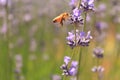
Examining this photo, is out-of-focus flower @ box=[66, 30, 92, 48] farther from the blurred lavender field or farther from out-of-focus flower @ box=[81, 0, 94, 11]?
the blurred lavender field

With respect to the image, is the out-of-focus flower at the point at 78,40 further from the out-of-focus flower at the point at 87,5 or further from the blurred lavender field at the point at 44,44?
the blurred lavender field at the point at 44,44

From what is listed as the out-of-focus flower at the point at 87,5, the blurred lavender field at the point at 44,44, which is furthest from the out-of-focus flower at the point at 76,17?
the blurred lavender field at the point at 44,44

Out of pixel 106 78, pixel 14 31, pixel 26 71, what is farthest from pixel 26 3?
Answer: pixel 106 78

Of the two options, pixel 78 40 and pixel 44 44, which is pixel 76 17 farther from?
pixel 44 44

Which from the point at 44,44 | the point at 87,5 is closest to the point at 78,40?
the point at 87,5

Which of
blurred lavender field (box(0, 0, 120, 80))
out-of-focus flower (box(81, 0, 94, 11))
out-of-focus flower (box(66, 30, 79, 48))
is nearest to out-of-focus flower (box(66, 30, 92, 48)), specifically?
out-of-focus flower (box(66, 30, 79, 48))

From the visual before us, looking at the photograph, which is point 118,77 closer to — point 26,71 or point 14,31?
point 26,71

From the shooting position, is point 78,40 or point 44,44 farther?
point 44,44

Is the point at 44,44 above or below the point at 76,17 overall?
above
